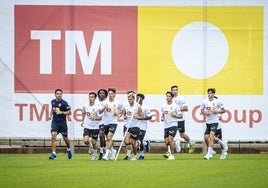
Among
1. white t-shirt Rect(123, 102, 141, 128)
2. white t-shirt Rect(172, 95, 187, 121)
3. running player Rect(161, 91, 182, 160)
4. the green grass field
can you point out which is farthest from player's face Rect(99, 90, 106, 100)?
white t-shirt Rect(172, 95, 187, 121)

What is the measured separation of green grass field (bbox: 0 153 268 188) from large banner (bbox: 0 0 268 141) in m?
8.55

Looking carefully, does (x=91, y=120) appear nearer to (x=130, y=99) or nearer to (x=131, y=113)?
(x=131, y=113)

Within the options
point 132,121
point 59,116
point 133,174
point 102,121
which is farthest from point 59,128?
point 133,174

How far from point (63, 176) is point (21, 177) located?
1102mm

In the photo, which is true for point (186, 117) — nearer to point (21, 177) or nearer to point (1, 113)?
point (1, 113)

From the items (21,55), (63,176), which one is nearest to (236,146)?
(21,55)

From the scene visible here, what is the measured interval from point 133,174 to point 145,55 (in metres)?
16.0

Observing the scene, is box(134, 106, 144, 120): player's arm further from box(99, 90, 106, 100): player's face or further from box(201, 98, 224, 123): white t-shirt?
box(201, 98, 224, 123): white t-shirt

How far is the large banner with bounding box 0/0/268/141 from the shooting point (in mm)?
40250

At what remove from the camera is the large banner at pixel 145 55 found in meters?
40.2

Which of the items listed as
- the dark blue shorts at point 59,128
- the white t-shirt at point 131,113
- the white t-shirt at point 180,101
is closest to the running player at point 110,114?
the white t-shirt at point 131,113

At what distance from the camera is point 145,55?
133 ft

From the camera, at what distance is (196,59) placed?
40594 mm

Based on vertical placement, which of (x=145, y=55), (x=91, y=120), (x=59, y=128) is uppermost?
(x=145, y=55)
